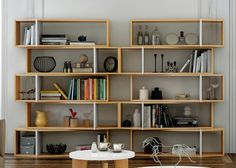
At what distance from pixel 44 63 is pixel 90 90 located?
0.81m

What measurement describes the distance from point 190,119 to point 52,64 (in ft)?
7.15

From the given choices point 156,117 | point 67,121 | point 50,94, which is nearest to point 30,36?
point 50,94

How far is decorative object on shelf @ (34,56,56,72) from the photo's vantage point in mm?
8141

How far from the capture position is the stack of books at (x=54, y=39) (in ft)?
26.2

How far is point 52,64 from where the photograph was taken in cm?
816

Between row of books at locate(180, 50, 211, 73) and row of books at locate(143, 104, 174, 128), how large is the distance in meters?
0.67

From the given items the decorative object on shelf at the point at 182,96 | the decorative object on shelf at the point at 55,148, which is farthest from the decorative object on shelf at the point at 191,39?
the decorative object on shelf at the point at 55,148

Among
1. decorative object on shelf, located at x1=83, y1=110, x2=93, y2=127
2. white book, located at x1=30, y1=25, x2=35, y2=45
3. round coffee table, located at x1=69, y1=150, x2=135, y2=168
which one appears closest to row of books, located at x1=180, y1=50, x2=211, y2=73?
decorative object on shelf, located at x1=83, y1=110, x2=93, y2=127

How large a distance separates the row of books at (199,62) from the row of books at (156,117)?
668 mm

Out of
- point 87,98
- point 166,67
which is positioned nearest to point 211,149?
point 166,67

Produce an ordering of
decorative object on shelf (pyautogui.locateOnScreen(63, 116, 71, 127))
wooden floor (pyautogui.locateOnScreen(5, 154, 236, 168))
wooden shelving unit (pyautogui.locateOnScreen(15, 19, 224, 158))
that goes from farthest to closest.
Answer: decorative object on shelf (pyautogui.locateOnScreen(63, 116, 71, 127)), wooden shelving unit (pyautogui.locateOnScreen(15, 19, 224, 158)), wooden floor (pyautogui.locateOnScreen(5, 154, 236, 168))

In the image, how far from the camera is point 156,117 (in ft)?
26.2

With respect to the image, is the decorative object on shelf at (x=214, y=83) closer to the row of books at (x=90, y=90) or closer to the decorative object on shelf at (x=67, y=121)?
the row of books at (x=90, y=90)

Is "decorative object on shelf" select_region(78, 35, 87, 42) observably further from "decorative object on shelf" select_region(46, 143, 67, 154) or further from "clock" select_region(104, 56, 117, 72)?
"decorative object on shelf" select_region(46, 143, 67, 154)
